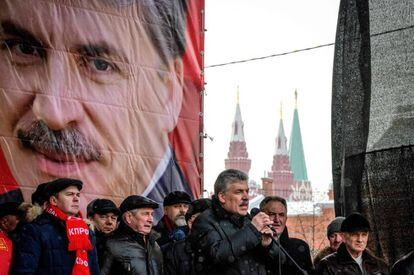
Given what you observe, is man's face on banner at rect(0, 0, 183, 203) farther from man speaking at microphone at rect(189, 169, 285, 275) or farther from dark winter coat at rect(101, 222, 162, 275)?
man speaking at microphone at rect(189, 169, 285, 275)

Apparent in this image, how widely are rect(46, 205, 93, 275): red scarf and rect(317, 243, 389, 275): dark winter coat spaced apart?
1430mm

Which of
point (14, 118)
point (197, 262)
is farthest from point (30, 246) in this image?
point (14, 118)

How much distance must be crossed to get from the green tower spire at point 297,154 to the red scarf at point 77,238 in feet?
420

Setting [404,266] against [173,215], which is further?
[173,215]

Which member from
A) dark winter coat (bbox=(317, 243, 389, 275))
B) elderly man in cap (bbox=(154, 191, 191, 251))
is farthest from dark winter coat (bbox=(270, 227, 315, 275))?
elderly man in cap (bbox=(154, 191, 191, 251))

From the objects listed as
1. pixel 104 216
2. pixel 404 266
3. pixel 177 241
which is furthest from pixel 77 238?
pixel 404 266

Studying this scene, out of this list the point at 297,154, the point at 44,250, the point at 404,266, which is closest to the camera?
the point at 44,250

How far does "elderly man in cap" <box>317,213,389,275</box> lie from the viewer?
5.67m

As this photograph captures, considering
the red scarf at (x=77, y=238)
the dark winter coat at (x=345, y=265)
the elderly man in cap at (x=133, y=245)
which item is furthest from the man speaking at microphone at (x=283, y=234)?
the red scarf at (x=77, y=238)

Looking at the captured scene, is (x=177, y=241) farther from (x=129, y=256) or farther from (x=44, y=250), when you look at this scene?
(x=44, y=250)

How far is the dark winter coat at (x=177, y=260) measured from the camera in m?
5.99

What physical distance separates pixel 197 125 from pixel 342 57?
3.79 meters

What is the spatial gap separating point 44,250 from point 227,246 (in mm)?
1132

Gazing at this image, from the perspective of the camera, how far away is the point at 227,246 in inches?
196
